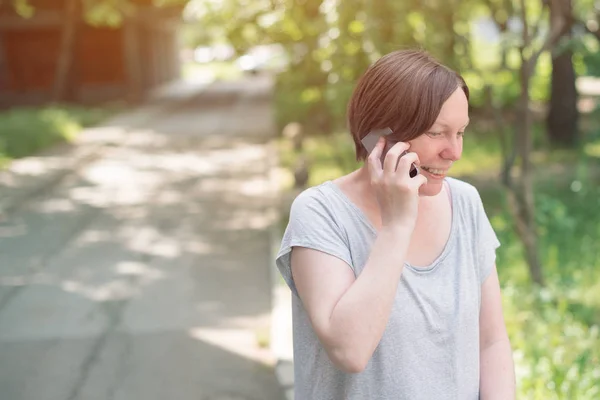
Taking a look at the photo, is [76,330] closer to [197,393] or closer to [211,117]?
[197,393]

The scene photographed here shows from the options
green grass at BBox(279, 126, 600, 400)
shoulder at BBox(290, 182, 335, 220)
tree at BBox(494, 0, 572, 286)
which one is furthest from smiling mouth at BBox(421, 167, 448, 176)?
tree at BBox(494, 0, 572, 286)

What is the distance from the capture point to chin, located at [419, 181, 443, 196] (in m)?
1.96

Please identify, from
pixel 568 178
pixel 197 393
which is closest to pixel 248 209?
pixel 568 178

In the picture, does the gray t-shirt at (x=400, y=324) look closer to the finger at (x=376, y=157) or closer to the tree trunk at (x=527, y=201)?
the finger at (x=376, y=157)

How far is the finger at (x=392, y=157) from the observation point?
5.95 feet

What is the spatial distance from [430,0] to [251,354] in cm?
303

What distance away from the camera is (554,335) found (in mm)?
5645

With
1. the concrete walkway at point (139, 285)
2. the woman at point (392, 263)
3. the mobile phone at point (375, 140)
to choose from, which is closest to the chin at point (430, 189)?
the woman at point (392, 263)

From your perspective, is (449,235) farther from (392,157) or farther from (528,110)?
(528,110)

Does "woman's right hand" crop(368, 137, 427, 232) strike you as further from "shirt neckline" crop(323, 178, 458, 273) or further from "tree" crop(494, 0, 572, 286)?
"tree" crop(494, 0, 572, 286)

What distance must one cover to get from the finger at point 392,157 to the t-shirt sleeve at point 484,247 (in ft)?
1.10

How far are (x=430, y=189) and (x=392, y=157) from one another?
0.65 feet

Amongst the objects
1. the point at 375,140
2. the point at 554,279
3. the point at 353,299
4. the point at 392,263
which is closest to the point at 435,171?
the point at 375,140

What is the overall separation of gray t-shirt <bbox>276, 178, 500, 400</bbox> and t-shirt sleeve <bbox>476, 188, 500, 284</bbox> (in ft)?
0.17
